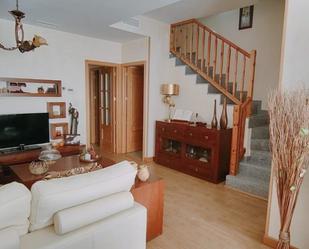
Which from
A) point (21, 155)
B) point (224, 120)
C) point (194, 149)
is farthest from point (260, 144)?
point (21, 155)

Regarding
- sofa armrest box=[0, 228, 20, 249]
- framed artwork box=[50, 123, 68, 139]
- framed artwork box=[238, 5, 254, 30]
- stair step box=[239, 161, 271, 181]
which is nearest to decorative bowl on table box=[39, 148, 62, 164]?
framed artwork box=[50, 123, 68, 139]

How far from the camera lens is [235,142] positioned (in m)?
3.57

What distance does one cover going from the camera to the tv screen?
3.57 m

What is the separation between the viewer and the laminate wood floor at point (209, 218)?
229 cm

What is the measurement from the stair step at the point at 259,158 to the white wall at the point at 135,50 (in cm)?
269

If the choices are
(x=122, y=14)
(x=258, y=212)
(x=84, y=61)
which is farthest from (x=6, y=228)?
(x=84, y=61)

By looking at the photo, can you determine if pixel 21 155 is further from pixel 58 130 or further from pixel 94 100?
pixel 94 100

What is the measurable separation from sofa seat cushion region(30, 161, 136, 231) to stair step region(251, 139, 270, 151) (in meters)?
2.80

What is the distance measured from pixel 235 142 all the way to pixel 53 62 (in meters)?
3.38

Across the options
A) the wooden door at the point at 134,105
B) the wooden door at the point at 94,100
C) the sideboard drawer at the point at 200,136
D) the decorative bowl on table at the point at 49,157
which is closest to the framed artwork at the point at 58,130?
the decorative bowl on table at the point at 49,157

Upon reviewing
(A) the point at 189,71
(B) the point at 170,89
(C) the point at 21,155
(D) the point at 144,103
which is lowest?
(C) the point at 21,155

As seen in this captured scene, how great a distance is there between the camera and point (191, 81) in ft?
15.1

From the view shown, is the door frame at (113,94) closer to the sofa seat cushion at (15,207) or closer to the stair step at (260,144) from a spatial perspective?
the stair step at (260,144)

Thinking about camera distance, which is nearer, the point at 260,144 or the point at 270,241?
the point at 270,241
